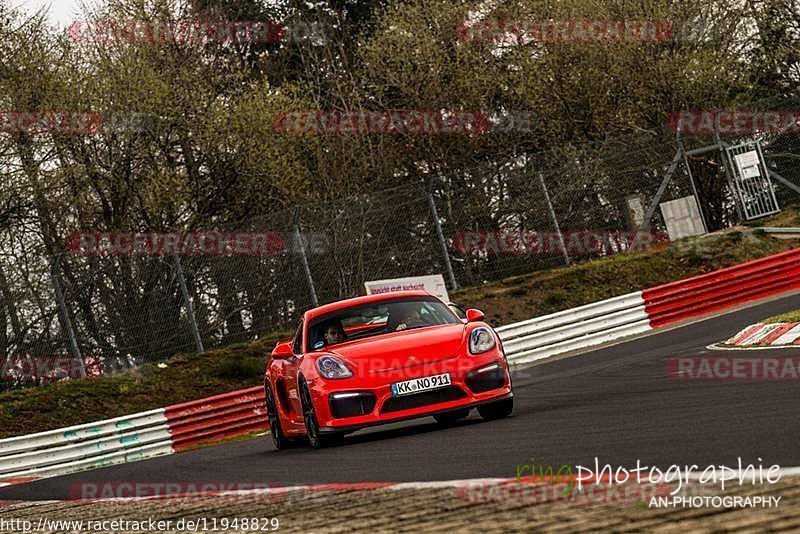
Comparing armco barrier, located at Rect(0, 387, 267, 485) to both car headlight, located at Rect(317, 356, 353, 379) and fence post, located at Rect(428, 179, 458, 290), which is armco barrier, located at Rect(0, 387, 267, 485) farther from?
car headlight, located at Rect(317, 356, 353, 379)

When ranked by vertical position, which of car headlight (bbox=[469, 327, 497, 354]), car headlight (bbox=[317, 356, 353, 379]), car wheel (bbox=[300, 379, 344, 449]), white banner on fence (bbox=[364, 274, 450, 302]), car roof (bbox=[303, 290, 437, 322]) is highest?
white banner on fence (bbox=[364, 274, 450, 302])

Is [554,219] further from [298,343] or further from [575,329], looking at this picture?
[298,343]

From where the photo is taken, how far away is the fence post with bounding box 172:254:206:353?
24.3m

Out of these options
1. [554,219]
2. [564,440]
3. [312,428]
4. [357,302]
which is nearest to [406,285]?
[554,219]

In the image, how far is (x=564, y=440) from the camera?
28.4 feet

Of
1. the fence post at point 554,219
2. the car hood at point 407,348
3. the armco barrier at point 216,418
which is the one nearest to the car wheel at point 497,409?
the car hood at point 407,348

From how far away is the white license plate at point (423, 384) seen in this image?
11.2 m

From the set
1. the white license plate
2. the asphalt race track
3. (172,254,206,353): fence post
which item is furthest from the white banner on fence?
the white license plate

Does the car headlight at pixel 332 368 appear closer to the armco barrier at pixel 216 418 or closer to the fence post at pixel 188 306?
the armco barrier at pixel 216 418

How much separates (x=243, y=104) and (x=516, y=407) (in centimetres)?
2042

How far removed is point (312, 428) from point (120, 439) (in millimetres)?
7800

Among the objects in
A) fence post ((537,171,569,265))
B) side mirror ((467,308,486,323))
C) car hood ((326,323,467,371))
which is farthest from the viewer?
fence post ((537,171,569,265))

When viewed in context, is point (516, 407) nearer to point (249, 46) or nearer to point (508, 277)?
point (508, 277)

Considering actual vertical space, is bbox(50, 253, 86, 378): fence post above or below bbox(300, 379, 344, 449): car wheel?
above
